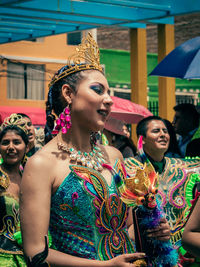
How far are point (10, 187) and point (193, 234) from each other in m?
2.76

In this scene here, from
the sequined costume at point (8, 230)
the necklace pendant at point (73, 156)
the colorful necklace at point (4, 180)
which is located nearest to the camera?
the necklace pendant at point (73, 156)

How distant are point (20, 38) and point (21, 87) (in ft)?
42.3

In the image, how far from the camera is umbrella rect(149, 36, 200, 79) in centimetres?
662

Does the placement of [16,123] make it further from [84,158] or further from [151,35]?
[151,35]

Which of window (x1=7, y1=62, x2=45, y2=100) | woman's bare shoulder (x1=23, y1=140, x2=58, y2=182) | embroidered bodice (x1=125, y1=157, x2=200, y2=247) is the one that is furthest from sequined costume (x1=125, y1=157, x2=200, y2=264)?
window (x1=7, y1=62, x2=45, y2=100)

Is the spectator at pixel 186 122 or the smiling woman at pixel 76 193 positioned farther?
the spectator at pixel 186 122

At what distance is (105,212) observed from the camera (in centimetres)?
290

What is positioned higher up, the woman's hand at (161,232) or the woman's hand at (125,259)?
the woman's hand at (161,232)

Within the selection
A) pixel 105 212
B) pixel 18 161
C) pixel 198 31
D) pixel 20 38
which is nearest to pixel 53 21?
pixel 20 38

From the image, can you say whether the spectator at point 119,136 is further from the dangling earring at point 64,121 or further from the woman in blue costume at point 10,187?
the dangling earring at point 64,121

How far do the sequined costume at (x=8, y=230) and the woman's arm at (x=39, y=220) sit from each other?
2.47m

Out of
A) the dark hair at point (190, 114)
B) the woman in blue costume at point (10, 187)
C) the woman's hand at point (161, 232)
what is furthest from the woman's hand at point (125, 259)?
the dark hair at point (190, 114)

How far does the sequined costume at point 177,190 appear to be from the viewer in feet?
18.4

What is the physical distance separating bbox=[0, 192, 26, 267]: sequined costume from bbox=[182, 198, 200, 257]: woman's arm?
2.42m
